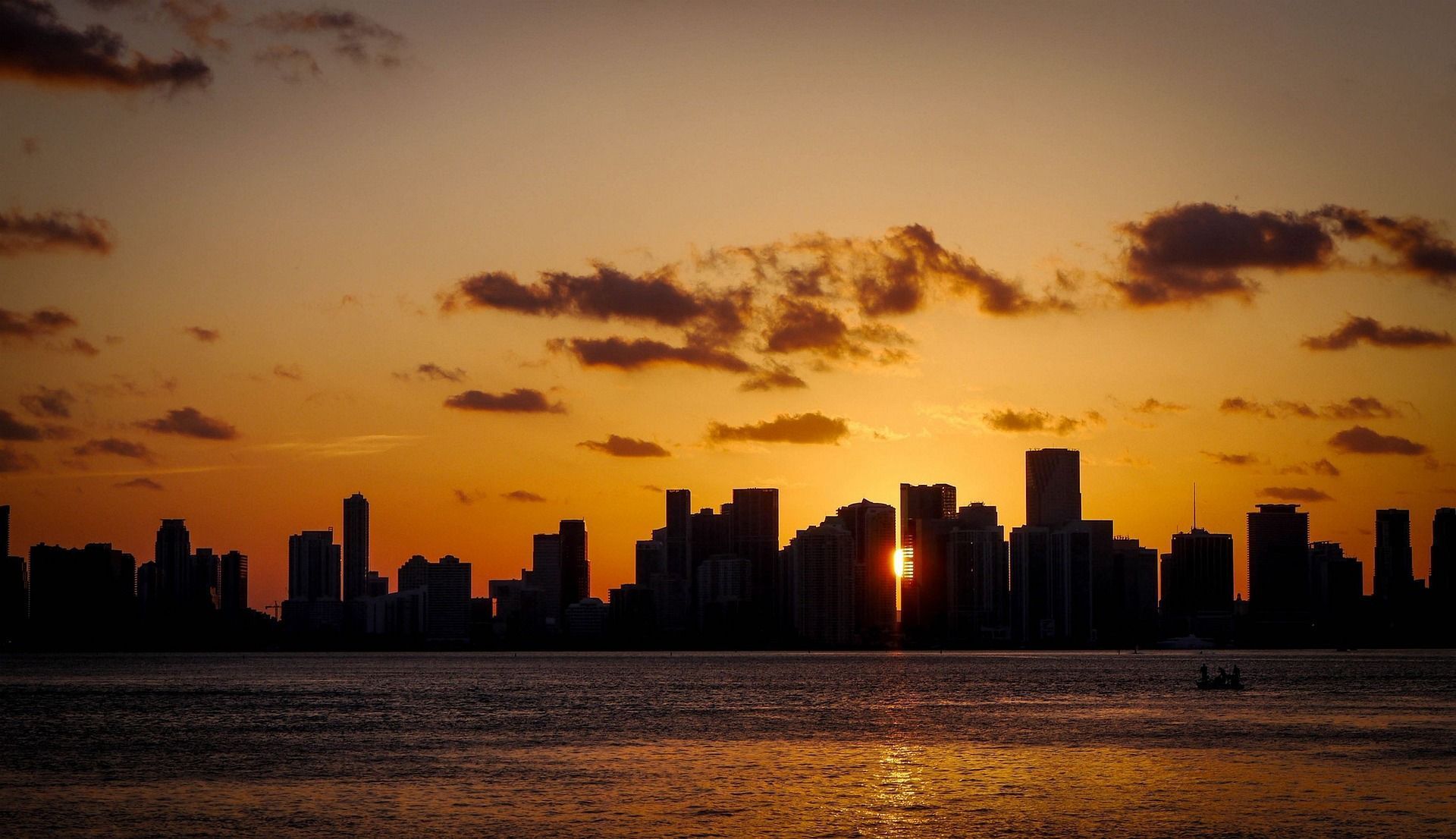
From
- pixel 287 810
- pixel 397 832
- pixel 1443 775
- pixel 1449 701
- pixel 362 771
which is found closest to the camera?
pixel 397 832

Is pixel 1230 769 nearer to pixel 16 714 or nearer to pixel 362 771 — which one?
pixel 362 771

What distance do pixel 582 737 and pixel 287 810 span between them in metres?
49.5

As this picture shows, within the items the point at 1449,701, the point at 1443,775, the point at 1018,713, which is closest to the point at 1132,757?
the point at 1443,775

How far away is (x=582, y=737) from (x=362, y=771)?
3060 cm

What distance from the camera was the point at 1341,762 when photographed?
343 feet

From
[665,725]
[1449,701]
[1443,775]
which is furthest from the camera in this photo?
[1449,701]

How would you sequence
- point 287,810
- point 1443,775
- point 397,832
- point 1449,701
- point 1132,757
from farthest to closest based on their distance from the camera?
point 1449,701, point 1132,757, point 1443,775, point 287,810, point 397,832

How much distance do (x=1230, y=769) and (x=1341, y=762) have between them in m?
10.2

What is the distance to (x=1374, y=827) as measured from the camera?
73.2m

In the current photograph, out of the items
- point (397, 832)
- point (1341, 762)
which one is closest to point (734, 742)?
point (1341, 762)

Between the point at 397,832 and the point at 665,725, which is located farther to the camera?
the point at 665,725

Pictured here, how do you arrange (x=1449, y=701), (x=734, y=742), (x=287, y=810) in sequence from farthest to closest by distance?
(x=1449, y=701)
(x=734, y=742)
(x=287, y=810)

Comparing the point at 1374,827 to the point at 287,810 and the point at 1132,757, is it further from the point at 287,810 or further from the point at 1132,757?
the point at 287,810

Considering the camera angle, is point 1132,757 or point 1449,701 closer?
point 1132,757
